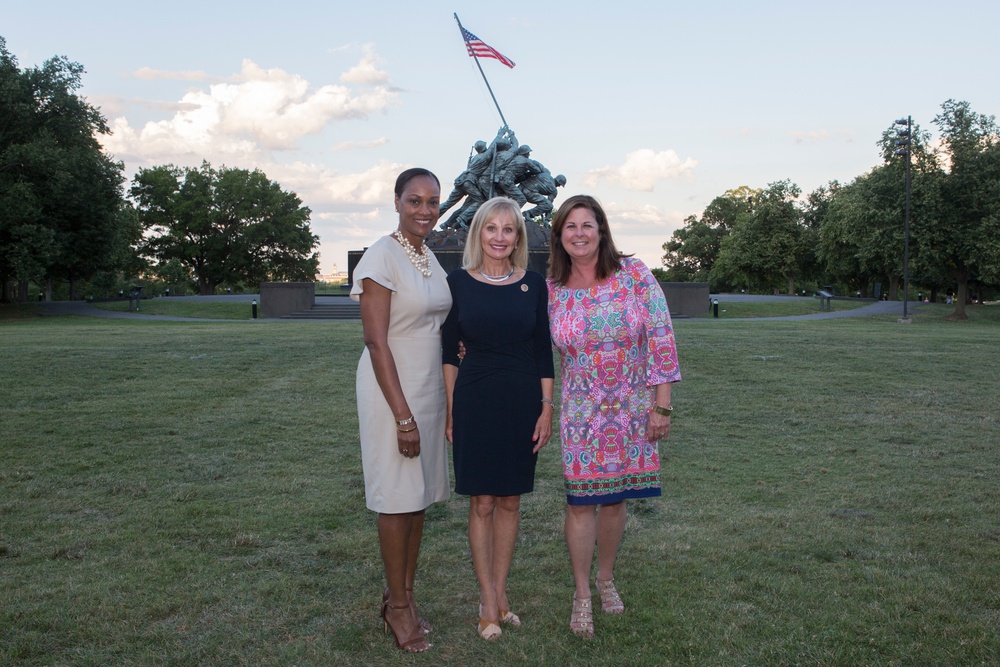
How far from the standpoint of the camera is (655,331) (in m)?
3.71

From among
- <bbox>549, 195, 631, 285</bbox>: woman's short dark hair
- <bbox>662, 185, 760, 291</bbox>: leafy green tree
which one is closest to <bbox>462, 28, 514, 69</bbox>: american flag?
<bbox>549, 195, 631, 285</bbox>: woman's short dark hair

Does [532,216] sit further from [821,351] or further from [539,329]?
[539,329]

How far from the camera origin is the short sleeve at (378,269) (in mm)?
3355

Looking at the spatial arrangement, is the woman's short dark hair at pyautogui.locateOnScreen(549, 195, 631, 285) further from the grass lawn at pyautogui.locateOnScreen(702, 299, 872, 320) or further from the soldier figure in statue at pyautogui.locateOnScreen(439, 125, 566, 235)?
the grass lawn at pyautogui.locateOnScreen(702, 299, 872, 320)

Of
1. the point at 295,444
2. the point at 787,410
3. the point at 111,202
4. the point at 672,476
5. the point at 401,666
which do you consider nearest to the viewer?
the point at 401,666

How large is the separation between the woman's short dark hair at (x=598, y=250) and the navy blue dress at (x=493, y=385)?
0.94ft

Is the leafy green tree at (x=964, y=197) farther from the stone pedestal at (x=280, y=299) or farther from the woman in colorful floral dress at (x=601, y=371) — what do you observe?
the woman in colorful floral dress at (x=601, y=371)

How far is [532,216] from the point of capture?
30016mm

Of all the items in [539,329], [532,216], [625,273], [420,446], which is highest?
[532,216]

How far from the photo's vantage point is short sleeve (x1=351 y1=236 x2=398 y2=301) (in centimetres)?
336

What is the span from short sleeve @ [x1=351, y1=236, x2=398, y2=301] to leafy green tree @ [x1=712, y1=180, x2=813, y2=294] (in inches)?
2264

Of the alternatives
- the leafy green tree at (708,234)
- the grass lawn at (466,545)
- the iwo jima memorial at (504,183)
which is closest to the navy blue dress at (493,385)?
the grass lawn at (466,545)

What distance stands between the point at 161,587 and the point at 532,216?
1049 inches

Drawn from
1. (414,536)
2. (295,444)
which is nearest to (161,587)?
(414,536)
